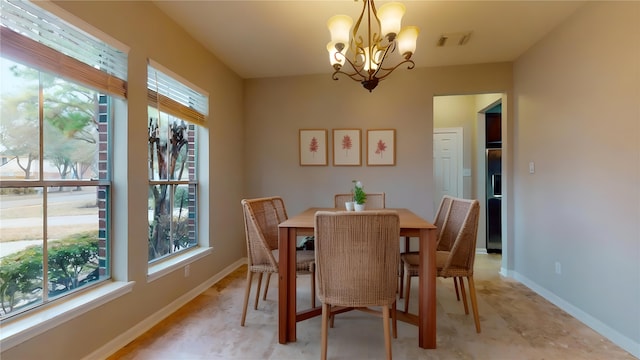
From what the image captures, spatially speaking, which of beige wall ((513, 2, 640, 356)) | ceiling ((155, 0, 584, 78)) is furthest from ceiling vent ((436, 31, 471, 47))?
beige wall ((513, 2, 640, 356))

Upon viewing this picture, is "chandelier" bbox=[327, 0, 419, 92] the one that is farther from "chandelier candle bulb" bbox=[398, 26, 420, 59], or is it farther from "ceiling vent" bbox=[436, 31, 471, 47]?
"ceiling vent" bbox=[436, 31, 471, 47]

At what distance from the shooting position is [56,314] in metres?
1.54

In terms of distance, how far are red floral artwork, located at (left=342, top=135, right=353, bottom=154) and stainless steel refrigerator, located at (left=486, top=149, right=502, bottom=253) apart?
2.16 m

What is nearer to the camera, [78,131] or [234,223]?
[78,131]

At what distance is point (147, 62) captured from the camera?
2.25 metres

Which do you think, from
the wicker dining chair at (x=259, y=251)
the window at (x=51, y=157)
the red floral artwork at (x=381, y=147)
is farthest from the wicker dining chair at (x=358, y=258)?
the red floral artwork at (x=381, y=147)

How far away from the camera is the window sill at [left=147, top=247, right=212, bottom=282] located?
2.31 m

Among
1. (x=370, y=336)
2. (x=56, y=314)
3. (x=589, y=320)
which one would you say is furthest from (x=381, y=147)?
(x=56, y=314)

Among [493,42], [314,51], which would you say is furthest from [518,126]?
[314,51]

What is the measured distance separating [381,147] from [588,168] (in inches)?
79.2

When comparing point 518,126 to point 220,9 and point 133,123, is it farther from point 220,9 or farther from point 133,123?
point 133,123

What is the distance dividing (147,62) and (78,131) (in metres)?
0.76

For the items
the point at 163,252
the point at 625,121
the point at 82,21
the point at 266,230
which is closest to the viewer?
the point at 82,21

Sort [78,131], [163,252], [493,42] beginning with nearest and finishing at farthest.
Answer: [78,131], [163,252], [493,42]
